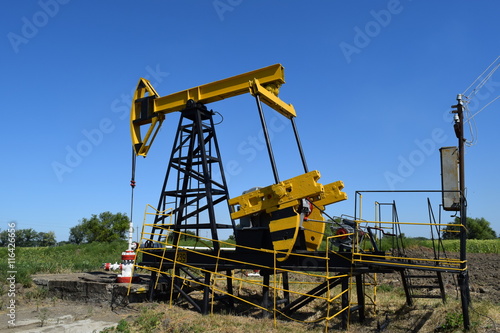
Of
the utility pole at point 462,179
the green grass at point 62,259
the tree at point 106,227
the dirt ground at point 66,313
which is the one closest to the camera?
the utility pole at point 462,179

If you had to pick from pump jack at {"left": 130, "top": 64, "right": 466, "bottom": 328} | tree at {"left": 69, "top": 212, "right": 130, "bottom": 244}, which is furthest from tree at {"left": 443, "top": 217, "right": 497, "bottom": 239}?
pump jack at {"left": 130, "top": 64, "right": 466, "bottom": 328}

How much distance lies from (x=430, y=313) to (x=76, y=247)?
72.1ft

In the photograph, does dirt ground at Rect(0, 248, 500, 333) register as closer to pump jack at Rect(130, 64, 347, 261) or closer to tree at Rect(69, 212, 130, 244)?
pump jack at Rect(130, 64, 347, 261)

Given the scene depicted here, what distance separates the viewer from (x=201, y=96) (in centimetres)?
988

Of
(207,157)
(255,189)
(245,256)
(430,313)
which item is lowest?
(430,313)

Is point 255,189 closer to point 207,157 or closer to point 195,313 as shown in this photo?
point 207,157

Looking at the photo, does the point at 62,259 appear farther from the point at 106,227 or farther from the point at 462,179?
the point at 106,227

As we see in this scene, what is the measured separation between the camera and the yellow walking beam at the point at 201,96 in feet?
29.7

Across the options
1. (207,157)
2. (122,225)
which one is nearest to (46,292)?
(207,157)

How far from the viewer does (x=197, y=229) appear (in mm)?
9609

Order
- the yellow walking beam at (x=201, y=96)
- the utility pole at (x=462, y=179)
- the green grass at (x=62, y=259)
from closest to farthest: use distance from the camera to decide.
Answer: the utility pole at (x=462, y=179)
the yellow walking beam at (x=201, y=96)
the green grass at (x=62, y=259)

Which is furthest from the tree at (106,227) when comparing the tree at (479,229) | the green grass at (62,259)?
the tree at (479,229)

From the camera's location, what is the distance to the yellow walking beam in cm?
904

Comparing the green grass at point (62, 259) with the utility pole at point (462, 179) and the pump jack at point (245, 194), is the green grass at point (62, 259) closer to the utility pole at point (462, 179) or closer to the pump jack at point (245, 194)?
the pump jack at point (245, 194)
